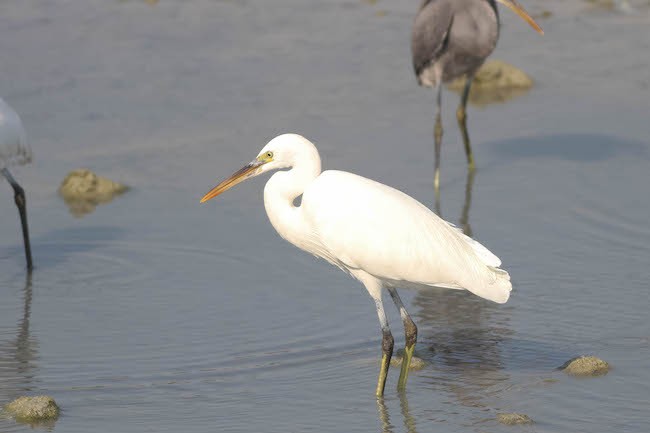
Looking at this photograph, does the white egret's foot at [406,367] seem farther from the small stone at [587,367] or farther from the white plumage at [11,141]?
the white plumage at [11,141]

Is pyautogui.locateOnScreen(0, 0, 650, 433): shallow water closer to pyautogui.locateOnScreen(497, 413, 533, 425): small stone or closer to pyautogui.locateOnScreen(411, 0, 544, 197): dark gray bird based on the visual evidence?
pyautogui.locateOnScreen(497, 413, 533, 425): small stone

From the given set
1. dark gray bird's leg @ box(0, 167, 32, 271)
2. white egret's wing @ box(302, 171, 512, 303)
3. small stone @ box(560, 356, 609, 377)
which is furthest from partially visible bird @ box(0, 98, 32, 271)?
small stone @ box(560, 356, 609, 377)

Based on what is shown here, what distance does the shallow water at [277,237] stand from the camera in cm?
596

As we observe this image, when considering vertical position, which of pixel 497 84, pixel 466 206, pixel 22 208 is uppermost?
pixel 22 208

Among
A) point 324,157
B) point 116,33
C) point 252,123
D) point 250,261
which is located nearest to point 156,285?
point 250,261

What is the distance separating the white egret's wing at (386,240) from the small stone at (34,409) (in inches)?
57.9

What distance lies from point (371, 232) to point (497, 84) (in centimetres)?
601

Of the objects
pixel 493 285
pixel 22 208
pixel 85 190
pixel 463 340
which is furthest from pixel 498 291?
pixel 85 190

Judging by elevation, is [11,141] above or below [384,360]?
above

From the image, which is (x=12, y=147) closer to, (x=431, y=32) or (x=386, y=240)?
(x=386, y=240)

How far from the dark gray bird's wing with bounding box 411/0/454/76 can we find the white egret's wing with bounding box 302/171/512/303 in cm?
414

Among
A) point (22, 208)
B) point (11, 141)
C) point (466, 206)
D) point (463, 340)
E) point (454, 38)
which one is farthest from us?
point (454, 38)

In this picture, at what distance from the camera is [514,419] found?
5.51 metres

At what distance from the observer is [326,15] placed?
13.8 metres
